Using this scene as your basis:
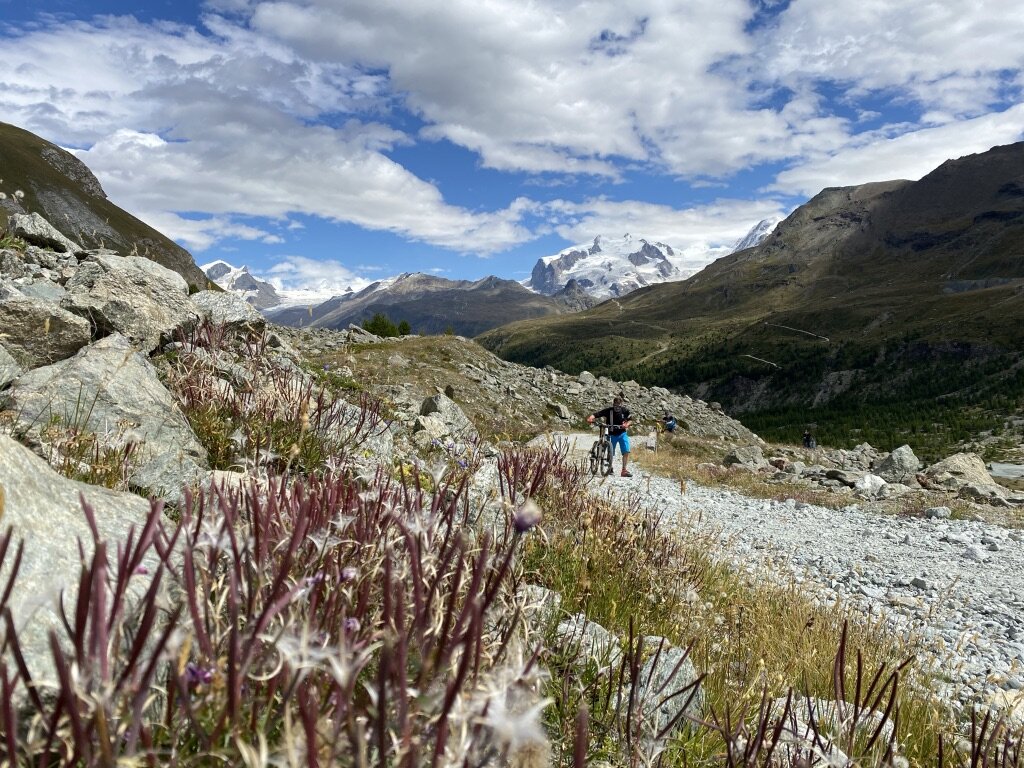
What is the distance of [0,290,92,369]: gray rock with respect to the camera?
7086mm

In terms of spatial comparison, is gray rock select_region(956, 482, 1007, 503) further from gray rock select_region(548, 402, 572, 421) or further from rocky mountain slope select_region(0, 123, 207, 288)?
rocky mountain slope select_region(0, 123, 207, 288)

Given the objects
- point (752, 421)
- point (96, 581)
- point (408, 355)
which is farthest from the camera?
point (752, 421)

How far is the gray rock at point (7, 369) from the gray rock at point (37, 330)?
88cm

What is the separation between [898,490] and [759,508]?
687 centimetres

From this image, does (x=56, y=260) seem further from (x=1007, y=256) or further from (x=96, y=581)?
(x=1007, y=256)

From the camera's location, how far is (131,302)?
8938 mm

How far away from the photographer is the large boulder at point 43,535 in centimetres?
174

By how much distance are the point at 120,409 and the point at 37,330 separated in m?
2.88

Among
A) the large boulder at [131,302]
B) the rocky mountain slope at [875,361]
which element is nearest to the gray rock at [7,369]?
the large boulder at [131,302]

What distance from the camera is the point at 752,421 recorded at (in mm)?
91125

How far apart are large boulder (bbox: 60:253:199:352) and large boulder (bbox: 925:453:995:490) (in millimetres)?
26956

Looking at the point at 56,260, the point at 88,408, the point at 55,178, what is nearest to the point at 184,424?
the point at 88,408

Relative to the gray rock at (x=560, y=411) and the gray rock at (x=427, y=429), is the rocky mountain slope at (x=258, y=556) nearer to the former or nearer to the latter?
the gray rock at (x=427, y=429)

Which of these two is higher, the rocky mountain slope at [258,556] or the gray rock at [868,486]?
the rocky mountain slope at [258,556]
